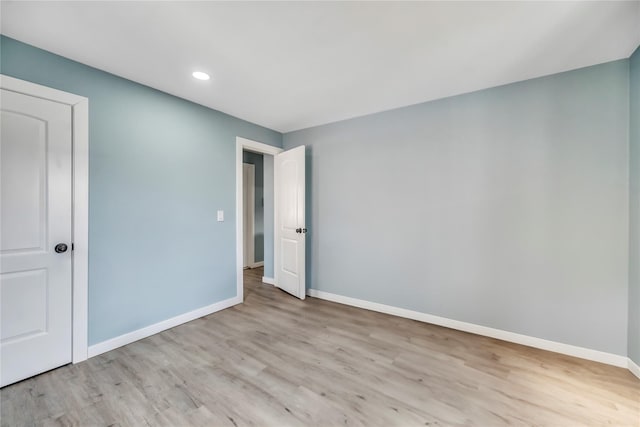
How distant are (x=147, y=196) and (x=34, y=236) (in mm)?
839

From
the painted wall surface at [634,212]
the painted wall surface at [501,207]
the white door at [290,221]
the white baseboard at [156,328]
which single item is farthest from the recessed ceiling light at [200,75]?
the painted wall surface at [634,212]

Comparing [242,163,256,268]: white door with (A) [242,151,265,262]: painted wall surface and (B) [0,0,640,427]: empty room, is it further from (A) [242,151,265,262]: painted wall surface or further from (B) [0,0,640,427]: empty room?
(B) [0,0,640,427]: empty room

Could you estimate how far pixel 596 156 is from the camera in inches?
85.9

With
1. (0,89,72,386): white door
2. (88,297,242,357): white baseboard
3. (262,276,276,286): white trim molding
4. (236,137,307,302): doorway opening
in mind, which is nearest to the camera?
(0,89,72,386): white door

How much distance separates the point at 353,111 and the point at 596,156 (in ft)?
Result: 7.72

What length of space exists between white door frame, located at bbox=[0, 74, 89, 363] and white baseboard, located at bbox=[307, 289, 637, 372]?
2.68m

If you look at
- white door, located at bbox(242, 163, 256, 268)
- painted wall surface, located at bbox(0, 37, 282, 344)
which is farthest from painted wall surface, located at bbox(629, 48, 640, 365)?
white door, located at bbox(242, 163, 256, 268)

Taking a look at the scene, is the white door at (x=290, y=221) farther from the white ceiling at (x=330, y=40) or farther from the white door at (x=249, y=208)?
the white door at (x=249, y=208)

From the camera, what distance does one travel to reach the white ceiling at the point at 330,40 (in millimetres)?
1603

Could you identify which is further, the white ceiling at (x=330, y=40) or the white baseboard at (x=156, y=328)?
the white baseboard at (x=156, y=328)

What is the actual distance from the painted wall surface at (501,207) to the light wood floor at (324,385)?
1.38ft

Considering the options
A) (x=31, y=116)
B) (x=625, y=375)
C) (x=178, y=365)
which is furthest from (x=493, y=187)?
(x=31, y=116)

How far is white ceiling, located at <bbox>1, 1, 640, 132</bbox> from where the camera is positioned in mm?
1603

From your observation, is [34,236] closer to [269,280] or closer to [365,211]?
[269,280]
